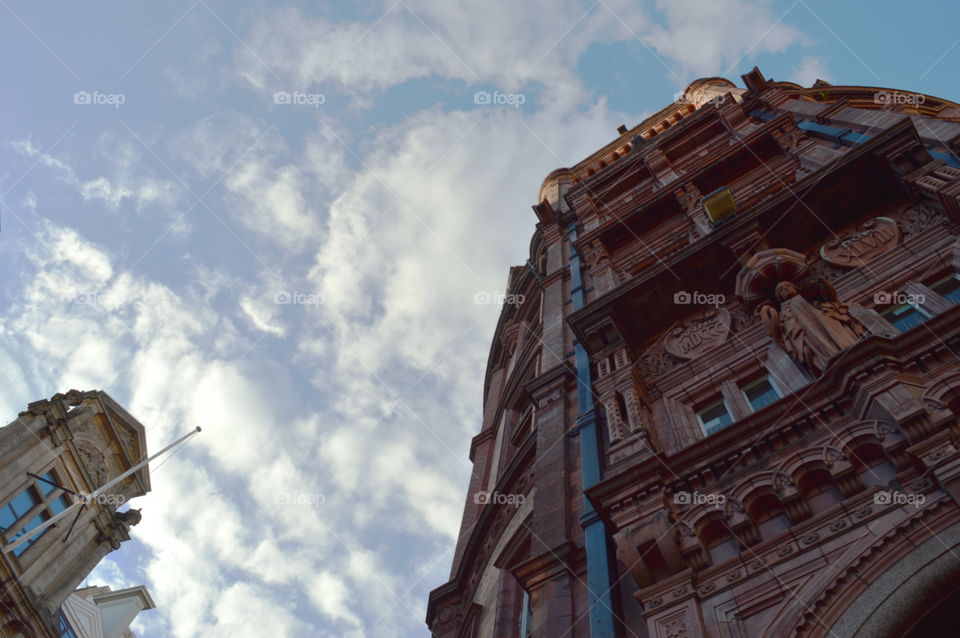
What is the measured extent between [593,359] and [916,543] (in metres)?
9.13

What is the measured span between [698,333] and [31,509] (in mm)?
19176

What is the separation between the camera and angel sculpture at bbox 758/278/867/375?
10.9 metres

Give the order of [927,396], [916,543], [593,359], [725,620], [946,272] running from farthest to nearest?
[593,359] → [946,272] → [927,396] → [725,620] → [916,543]

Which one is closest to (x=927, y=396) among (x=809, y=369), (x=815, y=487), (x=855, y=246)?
(x=815, y=487)

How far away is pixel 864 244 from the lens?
14656 mm

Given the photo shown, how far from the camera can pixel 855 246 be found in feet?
48.6

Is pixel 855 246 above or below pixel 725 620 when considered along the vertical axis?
above

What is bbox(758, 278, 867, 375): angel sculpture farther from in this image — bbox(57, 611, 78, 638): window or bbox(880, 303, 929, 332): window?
bbox(57, 611, 78, 638): window

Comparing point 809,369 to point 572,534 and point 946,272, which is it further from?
point 572,534

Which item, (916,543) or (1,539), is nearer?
(916,543)
